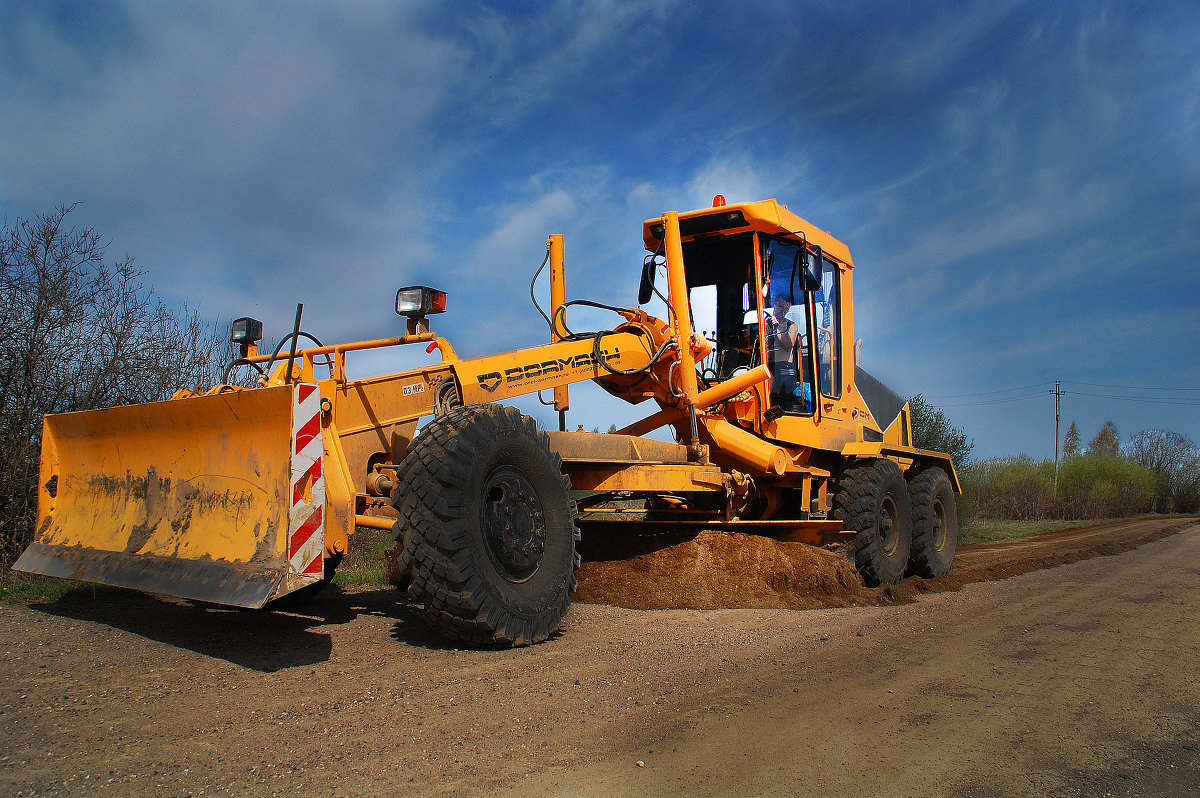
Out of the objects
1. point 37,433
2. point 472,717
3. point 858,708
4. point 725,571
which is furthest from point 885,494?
point 37,433

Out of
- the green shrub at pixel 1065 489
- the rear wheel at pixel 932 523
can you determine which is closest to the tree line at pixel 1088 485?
the green shrub at pixel 1065 489

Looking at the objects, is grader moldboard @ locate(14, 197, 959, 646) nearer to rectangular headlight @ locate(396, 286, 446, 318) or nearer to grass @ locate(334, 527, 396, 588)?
rectangular headlight @ locate(396, 286, 446, 318)

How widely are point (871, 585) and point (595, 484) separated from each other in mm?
3697

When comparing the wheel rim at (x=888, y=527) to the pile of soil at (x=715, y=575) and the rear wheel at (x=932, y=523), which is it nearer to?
→ the rear wheel at (x=932, y=523)

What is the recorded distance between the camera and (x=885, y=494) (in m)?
8.07

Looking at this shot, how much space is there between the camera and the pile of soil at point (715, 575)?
20.4 feet

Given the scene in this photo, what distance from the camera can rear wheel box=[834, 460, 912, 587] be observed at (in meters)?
7.61

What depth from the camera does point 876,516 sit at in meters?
7.72

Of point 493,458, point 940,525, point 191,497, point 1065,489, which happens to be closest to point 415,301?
point 493,458

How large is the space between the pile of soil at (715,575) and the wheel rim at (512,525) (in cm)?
175

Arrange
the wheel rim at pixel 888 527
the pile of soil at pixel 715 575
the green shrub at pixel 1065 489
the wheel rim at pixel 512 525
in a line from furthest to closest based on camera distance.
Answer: the green shrub at pixel 1065 489, the wheel rim at pixel 888 527, the pile of soil at pixel 715 575, the wheel rim at pixel 512 525

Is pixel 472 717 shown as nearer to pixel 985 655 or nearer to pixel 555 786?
pixel 555 786

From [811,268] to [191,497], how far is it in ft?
19.6

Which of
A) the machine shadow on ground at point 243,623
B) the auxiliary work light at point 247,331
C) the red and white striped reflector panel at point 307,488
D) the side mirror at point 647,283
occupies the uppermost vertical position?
the side mirror at point 647,283
